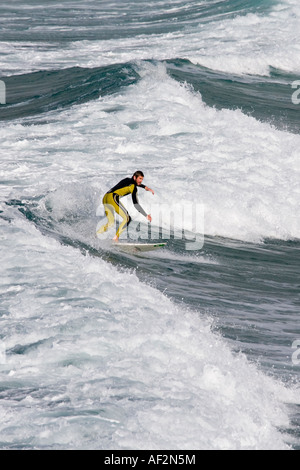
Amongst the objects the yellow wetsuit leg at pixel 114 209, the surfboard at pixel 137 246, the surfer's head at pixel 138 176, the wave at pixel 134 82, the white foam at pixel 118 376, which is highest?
the wave at pixel 134 82

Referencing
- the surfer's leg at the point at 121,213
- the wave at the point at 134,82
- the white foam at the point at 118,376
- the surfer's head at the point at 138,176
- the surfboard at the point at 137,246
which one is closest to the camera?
the white foam at the point at 118,376

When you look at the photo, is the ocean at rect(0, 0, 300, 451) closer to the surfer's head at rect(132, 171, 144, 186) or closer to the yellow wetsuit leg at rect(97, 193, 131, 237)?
the yellow wetsuit leg at rect(97, 193, 131, 237)

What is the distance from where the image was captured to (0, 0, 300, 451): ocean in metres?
7.52

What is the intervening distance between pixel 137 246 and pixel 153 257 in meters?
0.44

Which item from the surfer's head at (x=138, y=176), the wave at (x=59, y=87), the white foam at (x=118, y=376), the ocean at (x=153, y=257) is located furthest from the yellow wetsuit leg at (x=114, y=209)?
the wave at (x=59, y=87)

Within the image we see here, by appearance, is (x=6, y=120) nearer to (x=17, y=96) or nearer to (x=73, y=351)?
(x=17, y=96)

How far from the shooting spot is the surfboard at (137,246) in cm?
1370

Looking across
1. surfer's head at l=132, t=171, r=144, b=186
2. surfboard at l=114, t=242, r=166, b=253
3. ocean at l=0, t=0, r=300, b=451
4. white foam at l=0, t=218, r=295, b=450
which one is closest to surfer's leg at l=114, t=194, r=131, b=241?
surfboard at l=114, t=242, r=166, b=253

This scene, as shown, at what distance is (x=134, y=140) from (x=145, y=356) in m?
12.0

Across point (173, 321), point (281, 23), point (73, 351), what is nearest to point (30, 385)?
point (73, 351)

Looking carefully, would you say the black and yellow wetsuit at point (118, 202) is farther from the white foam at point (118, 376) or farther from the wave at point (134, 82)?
the wave at point (134, 82)

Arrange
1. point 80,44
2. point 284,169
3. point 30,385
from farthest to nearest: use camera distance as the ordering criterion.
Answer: point 80,44 → point 284,169 → point 30,385

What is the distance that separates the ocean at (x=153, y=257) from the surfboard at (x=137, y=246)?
0.20 metres

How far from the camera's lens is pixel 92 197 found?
15602mm
